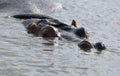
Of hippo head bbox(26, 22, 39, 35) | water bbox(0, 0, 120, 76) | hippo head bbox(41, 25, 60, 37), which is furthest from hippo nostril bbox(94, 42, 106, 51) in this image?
hippo head bbox(26, 22, 39, 35)

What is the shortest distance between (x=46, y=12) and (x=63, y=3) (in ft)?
6.70

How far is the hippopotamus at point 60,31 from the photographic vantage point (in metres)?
9.59

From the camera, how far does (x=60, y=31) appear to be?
10734mm

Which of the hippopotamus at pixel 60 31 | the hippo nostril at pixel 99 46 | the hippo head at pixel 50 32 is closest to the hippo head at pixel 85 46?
the hippopotamus at pixel 60 31

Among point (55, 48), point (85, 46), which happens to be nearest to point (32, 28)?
point (55, 48)

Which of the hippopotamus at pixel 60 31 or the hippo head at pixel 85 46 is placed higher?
the hippopotamus at pixel 60 31

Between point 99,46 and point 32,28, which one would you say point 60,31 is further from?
point 99,46

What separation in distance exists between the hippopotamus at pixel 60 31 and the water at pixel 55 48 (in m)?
0.17

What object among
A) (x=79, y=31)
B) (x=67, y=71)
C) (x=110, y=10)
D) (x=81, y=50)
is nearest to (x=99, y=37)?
(x=79, y=31)

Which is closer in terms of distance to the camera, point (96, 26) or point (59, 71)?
point (59, 71)

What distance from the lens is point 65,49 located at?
9.59 meters

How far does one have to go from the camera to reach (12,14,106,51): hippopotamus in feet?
31.5

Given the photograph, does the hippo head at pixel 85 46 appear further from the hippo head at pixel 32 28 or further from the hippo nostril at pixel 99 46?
the hippo head at pixel 32 28

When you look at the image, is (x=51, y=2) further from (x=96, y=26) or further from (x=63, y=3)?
(x=96, y=26)
